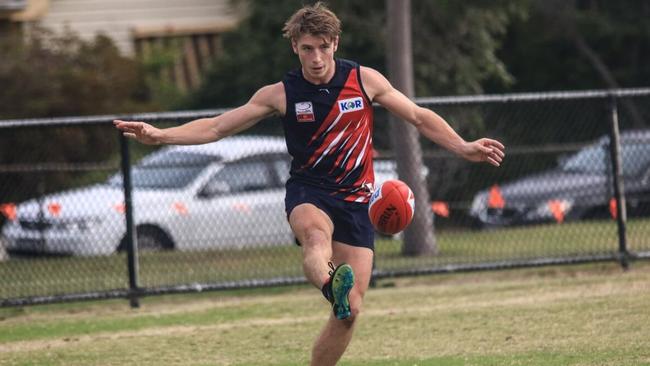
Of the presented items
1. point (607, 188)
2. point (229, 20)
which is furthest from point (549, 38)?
point (607, 188)

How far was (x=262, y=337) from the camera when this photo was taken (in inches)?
429

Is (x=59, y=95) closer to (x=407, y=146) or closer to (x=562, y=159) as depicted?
(x=562, y=159)

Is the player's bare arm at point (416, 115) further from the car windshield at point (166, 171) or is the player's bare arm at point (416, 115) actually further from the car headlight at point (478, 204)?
the car headlight at point (478, 204)

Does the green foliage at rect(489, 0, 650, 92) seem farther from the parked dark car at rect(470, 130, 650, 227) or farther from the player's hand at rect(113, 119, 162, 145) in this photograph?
the player's hand at rect(113, 119, 162, 145)

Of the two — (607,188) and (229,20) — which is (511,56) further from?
(607,188)

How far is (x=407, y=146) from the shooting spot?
13.9 meters

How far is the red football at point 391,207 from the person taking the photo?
8.14 meters

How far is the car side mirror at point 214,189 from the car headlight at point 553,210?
3.53 metres

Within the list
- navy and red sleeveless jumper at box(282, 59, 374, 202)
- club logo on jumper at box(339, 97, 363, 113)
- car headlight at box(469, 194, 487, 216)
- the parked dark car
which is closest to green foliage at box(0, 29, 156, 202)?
car headlight at box(469, 194, 487, 216)

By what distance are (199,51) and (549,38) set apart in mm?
7090

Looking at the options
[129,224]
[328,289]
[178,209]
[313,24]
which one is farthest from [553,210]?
[328,289]

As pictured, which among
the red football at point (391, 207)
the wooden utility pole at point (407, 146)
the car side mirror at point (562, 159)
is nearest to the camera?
the red football at point (391, 207)

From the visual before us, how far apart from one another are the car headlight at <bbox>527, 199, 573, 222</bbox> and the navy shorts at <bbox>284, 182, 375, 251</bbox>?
7.42 metres

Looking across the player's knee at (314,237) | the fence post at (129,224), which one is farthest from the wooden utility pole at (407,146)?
the player's knee at (314,237)
